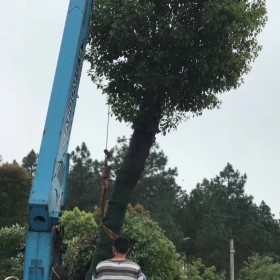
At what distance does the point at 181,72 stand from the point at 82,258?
7131 mm

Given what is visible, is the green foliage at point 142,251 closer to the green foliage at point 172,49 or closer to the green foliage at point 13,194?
the green foliage at point 172,49

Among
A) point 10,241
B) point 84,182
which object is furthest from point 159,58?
point 84,182

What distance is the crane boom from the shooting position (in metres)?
6.07

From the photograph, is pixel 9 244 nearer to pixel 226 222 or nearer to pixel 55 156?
pixel 55 156

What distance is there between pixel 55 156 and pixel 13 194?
41923mm

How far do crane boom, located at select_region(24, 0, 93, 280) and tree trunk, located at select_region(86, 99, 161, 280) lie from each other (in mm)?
2659

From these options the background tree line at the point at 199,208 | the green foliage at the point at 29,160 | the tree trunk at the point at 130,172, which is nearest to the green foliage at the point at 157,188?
the background tree line at the point at 199,208

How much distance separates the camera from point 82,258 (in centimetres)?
1611

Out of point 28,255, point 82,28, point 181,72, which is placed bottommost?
point 28,255

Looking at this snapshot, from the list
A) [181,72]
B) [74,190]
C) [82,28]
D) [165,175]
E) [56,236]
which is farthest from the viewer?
A: [165,175]

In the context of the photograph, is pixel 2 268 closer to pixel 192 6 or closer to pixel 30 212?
pixel 192 6

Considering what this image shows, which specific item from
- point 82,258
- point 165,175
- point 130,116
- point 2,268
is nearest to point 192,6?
point 130,116

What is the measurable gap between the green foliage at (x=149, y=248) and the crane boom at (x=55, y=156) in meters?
9.27

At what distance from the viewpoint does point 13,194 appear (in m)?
47.2
